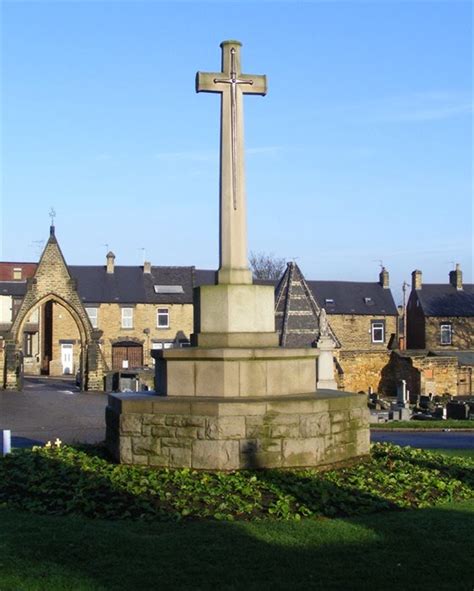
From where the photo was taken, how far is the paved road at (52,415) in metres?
20.4

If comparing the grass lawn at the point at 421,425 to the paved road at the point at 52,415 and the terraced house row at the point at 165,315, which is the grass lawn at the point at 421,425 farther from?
the terraced house row at the point at 165,315

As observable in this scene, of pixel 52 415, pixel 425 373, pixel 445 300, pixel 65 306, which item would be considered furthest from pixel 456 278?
pixel 52 415

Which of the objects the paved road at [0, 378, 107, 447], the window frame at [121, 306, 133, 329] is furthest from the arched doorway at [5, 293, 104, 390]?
the window frame at [121, 306, 133, 329]

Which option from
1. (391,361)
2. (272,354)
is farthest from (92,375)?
(272,354)

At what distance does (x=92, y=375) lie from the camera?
128ft

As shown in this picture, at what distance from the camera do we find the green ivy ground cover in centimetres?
861

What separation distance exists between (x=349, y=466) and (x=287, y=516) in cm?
269

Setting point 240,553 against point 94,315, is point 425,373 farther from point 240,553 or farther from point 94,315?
point 240,553

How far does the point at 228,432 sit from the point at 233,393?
2.66 ft

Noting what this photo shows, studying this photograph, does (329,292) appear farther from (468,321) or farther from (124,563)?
(124,563)

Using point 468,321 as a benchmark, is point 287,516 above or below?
below

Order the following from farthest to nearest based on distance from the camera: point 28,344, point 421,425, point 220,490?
point 28,344 → point 421,425 → point 220,490

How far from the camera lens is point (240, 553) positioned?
7016 millimetres

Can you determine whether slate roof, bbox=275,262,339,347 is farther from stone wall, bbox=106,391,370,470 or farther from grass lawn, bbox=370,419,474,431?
stone wall, bbox=106,391,370,470
